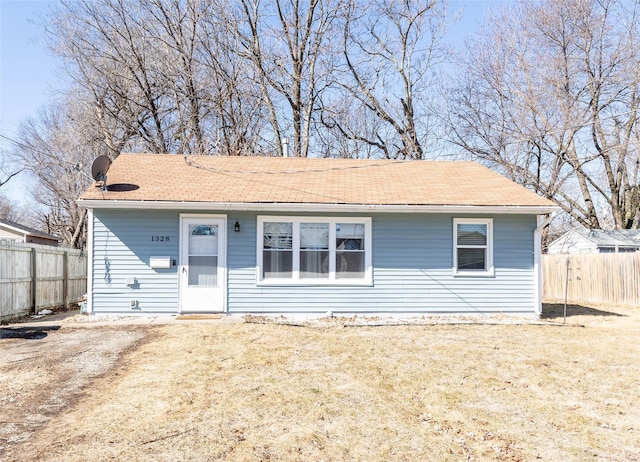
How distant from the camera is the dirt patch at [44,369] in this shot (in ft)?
14.2

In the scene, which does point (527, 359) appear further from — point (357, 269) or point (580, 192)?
point (580, 192)

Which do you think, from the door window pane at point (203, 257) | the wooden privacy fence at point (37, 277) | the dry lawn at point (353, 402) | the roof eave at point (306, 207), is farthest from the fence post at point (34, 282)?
the dry lawn at point (353, 402)

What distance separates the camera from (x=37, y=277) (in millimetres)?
11648

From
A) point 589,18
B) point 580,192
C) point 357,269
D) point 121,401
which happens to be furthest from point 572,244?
point 121,401

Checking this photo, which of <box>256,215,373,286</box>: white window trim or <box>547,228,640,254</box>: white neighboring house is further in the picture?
<box>547,228,640,254</box>: white neighboring house

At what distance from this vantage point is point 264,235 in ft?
34.6

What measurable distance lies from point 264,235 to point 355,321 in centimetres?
254

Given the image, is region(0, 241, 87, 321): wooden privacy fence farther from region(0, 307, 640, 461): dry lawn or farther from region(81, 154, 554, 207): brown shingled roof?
region(0, 307, 640, 461): dry lawn

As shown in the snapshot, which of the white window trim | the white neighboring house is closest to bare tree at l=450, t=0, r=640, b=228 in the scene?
the white neighboring house

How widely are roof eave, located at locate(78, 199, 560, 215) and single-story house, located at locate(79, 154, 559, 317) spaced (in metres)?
0.02

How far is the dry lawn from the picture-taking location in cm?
387

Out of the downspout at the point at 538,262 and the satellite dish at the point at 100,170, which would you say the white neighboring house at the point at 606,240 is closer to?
the downspout at the point at 538,262

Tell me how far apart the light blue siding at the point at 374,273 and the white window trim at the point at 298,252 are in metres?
0.11

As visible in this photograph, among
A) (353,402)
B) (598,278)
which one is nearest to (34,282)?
(353,402)
